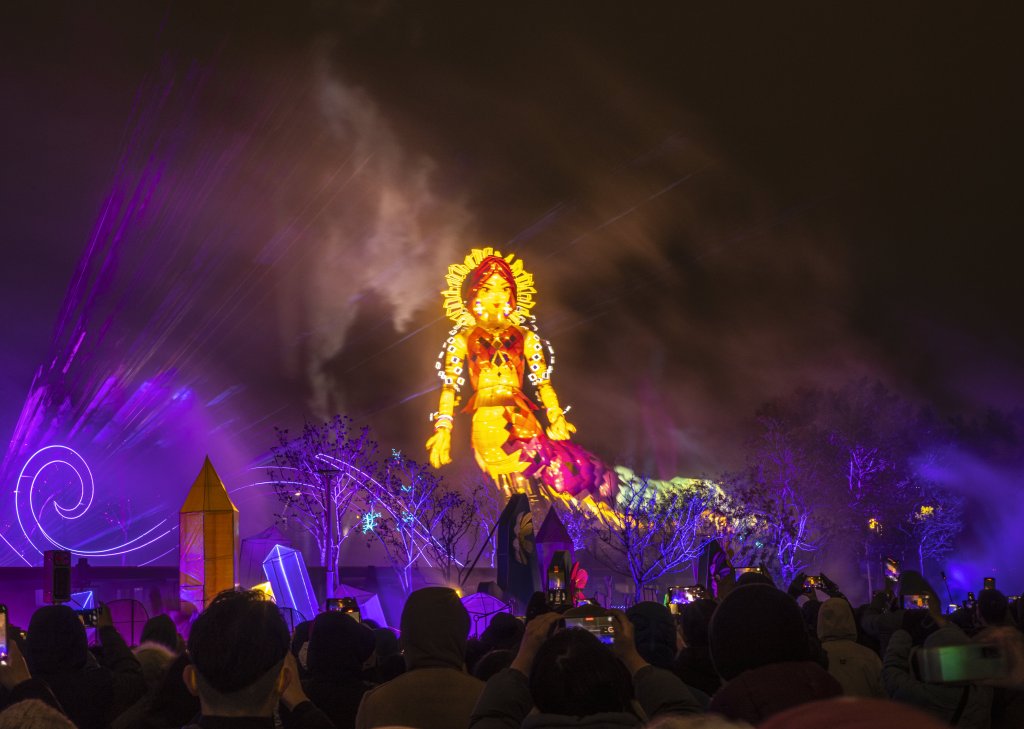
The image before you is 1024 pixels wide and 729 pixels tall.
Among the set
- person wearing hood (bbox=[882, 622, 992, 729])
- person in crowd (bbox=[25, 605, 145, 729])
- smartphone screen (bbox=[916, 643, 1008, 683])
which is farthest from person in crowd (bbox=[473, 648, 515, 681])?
smartphone screen (bbox=[916, 643, 1008, 683])

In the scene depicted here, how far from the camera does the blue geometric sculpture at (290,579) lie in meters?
20.2

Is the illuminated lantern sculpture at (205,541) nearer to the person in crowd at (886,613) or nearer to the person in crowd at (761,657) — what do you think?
the person in crowd at (886,613)

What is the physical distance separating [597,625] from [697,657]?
161 centimetres

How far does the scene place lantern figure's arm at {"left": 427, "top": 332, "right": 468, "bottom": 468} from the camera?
4822cm

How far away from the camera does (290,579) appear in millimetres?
20500

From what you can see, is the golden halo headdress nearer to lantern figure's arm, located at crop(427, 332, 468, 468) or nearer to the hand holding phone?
lantern figure's arm, located at crop(427, 332, 468, 468)

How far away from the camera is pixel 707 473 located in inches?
2270

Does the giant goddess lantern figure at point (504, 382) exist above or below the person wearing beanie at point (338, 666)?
above

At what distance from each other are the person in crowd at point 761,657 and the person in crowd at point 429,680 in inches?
59.2

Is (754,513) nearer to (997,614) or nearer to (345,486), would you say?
(345,486)

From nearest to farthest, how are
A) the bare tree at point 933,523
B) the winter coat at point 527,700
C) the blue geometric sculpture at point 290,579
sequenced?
the winter coat at point 527,700 → the blue geometric sculpture at point 290,579 → the bare tree at point 933,523

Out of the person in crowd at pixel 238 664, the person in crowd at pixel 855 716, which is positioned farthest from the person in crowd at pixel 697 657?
the person in crowd at pixel 855 716

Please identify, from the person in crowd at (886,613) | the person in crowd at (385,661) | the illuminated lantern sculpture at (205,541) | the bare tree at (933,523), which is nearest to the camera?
the person in crowd at (385,661)

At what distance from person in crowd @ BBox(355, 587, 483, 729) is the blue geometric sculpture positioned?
15858 mm
